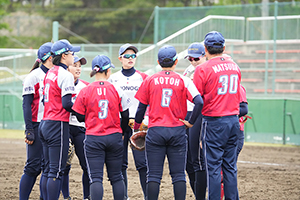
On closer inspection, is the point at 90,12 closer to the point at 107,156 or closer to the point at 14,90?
the point at 14,90

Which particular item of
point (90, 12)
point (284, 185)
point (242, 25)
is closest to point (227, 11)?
point (242, 25)

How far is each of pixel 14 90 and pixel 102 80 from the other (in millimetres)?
13728

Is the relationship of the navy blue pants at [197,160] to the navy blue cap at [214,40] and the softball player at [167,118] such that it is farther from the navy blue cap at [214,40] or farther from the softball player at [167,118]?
the navy blue cap at [214,40]

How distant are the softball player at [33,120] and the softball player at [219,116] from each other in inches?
90.8

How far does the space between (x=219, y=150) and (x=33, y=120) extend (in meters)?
2.74

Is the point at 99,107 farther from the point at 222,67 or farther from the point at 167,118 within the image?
the point at 222,67

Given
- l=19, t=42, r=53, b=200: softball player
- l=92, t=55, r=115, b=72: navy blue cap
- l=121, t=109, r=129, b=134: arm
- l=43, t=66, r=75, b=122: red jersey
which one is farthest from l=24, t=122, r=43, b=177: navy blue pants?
l=92, t=55, r=115, b=72: navy blue cap

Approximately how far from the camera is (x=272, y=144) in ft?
44.2

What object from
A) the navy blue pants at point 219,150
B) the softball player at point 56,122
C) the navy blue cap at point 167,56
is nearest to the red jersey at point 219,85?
the navy blue pants at point 219,150

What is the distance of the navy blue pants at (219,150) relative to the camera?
5.11 metres

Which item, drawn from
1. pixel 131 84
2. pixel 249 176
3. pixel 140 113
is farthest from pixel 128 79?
pixel 249 176

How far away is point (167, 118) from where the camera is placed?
16.9ft

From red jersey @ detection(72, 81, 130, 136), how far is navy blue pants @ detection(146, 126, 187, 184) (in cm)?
49

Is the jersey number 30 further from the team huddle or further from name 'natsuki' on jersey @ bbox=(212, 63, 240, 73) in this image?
name 'natsuki' on jersey @ bbox=(212, 63, 240, 73)
